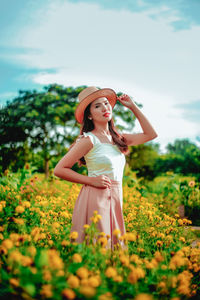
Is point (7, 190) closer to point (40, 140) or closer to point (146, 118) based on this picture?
point (146, 118)

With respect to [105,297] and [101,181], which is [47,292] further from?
[101,181]

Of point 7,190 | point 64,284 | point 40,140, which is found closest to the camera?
point 64,284

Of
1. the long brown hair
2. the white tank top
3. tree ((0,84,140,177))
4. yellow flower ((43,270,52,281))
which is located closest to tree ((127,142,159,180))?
tree ((0,84,140,177))

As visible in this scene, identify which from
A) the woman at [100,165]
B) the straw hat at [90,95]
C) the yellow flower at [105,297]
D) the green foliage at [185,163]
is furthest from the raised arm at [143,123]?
the green foliage at [185,163]

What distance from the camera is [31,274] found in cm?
116

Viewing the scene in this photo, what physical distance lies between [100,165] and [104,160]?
0.05 m

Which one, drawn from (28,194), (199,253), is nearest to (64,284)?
(199,253)

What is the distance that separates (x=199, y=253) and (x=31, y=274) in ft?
4.07

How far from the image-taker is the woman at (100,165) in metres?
2.04

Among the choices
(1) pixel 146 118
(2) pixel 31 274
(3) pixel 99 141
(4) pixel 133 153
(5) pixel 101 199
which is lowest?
(2) pixel 31 274

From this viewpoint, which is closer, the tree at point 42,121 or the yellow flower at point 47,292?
the yellow flower at point 47,292

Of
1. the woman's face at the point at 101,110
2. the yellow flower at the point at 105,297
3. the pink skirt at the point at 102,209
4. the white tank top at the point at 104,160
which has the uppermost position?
the woman's face at the point at 101,110

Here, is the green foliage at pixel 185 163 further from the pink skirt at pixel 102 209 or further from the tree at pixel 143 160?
the pink skirt at pixel 102 209

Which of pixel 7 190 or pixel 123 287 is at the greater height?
pixel 7 190
